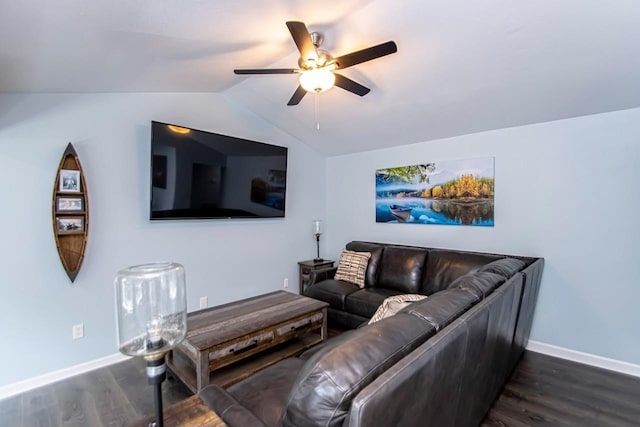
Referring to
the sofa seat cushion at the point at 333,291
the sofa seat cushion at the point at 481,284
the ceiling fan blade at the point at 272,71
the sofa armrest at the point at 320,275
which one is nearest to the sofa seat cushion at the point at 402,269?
the sofa seat cushion at the point at 333,291

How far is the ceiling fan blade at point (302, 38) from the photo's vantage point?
1.66 metres

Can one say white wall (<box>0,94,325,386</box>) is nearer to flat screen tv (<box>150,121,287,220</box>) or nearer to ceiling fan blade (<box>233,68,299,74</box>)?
flat screen tv (<box>150,121,287,220</box>)

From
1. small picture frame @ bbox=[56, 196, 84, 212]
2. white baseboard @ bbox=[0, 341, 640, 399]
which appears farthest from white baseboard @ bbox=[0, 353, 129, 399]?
small picture frame @ bbox=[56, 196, 84, 212]

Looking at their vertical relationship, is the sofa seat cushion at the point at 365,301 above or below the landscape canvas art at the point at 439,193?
below

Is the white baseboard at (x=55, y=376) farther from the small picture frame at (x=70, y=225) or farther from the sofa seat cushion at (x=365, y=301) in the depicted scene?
the sofa seat cushion at (x=365, y=301)

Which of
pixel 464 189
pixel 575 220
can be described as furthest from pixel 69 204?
pixel 575 220

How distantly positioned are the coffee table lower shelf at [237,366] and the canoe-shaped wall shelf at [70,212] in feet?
4.00

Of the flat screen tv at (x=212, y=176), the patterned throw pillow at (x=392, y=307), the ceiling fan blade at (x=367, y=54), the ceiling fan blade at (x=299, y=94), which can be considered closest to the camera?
the patterned throw pillow at (x=392, y=307)

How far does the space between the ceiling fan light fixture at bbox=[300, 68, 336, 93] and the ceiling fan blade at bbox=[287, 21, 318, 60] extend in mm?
122

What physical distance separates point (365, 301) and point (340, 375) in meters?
2.24

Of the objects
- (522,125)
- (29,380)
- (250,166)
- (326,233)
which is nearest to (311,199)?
(326,233)

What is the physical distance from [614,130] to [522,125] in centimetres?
67

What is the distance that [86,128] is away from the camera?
2621 mm

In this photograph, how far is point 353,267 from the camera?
362 centimetres
